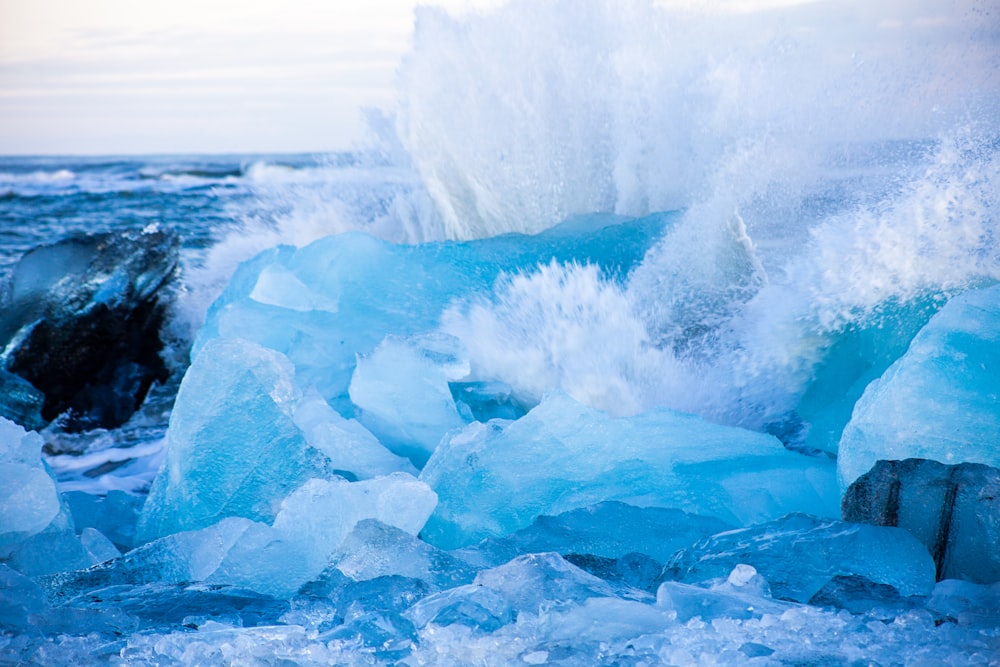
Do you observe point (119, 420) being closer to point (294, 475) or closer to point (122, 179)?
point (294, 475)

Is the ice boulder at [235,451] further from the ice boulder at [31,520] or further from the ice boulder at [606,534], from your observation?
the ice boulder at [606,534]

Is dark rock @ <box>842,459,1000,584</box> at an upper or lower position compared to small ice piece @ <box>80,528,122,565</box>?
upper

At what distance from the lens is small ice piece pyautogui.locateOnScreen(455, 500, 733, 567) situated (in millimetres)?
1978


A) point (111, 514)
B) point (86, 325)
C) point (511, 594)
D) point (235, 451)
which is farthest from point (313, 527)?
point (86, 325)

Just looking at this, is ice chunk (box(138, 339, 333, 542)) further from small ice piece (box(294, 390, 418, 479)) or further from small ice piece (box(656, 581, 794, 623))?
small ice piece (box(656, 581, 794, 623))

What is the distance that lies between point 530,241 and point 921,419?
178 cm

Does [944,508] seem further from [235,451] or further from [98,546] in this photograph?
[98,546]

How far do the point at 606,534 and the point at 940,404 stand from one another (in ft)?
2.74

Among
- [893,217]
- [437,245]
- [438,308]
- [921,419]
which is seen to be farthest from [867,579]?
[437,245]

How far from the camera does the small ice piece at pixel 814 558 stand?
1.73m

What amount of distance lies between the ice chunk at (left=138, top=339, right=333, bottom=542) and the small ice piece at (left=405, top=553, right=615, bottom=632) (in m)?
0.81

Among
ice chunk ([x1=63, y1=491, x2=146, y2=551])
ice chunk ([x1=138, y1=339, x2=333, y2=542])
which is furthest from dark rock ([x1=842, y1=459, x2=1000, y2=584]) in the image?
ice chunk ([x1=63, y1=491, x2=146, y2=551])

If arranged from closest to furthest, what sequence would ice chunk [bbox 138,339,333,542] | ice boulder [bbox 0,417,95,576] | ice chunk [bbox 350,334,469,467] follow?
ice boulder [bbox 0,417,95,576] < ice chunk [bbox 138,339,333,542] < ice chunk [bbox 350,334,469,467]

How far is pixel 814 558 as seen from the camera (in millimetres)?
1785
